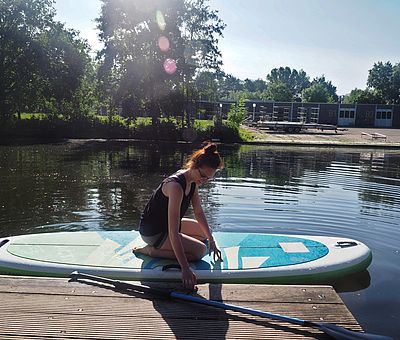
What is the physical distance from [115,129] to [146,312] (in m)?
28.9

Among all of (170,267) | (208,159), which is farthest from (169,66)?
(208,159)

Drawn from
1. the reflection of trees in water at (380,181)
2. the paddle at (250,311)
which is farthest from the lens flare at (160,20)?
the paddle at (250,311)

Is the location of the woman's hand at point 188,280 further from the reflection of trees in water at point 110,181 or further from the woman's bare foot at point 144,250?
the reflection of trees in water at point 110,181

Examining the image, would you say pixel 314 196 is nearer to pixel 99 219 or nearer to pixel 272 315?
pixel 99 219

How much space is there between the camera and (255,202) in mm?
10117

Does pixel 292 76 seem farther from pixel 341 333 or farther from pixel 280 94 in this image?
pixel 341 333

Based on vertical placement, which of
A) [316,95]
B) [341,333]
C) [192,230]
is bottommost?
[341,333]

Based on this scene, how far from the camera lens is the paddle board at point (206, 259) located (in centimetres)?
451

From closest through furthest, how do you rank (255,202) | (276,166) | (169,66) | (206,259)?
(206,259) < (255,202) < (276,166) < (169,66)

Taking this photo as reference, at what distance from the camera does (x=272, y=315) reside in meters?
3.35

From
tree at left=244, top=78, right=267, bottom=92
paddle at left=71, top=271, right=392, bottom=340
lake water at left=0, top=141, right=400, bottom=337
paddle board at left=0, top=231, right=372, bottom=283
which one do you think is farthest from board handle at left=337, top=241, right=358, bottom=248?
tree at left=244, top=78, right=267, bottom=92

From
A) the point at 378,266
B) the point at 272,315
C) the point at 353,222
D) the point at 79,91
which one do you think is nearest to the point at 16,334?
the point at 272,315

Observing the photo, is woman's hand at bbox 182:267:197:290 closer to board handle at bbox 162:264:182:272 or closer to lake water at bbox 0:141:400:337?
board handle at bbox 162:264:182:272

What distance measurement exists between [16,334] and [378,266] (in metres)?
4.84
